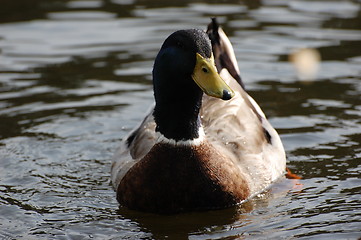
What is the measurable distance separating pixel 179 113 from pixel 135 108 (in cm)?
338

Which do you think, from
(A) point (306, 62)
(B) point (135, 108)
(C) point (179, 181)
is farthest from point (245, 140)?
(A) point (306, 62)

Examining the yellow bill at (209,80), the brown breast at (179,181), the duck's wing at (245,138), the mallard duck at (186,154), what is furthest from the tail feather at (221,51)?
the yellow bill at (209,80)

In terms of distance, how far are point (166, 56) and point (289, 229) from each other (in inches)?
70.8

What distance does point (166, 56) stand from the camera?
756 centimetres

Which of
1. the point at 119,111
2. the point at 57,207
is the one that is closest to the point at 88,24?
the point at 119,111

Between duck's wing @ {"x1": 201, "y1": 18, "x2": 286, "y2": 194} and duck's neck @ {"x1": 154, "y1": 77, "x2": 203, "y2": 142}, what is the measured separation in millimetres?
564

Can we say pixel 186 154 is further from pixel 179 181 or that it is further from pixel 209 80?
pixel 209 80

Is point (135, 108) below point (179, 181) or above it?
below

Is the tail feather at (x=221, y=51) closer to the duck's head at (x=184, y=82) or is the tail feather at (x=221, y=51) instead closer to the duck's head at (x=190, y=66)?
the duck's head at (x=184, y=82)

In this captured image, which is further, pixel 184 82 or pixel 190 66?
pixel 184 82

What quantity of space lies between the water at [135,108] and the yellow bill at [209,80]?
3.77 ft

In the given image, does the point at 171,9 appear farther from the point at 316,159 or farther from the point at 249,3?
the point at 316,159

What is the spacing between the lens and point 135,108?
11023 mm

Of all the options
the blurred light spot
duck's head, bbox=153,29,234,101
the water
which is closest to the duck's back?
the water
